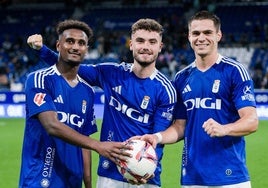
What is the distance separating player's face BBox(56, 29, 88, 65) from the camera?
448 centimetres

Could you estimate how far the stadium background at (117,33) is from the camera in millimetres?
18292

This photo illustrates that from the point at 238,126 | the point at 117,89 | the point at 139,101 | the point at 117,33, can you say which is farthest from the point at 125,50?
the point at 238,126

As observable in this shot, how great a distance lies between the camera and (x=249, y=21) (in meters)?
27.3

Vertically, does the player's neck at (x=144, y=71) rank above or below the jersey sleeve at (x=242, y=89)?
above

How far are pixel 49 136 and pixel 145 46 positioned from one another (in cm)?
108

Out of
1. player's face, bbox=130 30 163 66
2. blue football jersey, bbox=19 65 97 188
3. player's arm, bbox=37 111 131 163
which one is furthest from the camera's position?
player's face, bbox=130 30 163 66

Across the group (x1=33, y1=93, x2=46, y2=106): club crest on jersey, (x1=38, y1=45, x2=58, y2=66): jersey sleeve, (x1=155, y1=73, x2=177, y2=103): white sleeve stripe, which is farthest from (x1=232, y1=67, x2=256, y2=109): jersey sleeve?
(x1=38, y1=45, x2=58, y2=66): jersey sleeve

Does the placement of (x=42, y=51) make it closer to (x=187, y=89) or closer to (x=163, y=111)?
(x=163, y=111)

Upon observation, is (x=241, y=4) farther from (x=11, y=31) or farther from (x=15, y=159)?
(x=15, y=159)

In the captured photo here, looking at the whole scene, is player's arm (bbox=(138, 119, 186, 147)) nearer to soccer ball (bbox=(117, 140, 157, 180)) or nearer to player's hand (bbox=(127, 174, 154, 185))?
soccer ball (bbox=(117, 140, 157, 180))

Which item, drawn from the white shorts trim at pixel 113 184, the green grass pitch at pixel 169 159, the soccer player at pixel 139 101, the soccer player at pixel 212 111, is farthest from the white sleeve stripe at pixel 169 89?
the green grass pitch at pixel 169 159

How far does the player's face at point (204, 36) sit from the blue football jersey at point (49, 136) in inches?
40.7

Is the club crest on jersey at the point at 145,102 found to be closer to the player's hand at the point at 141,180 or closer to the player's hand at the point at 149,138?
the player's hand at the point at 149,138

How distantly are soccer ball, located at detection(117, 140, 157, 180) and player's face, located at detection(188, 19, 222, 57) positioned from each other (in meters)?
0.91
